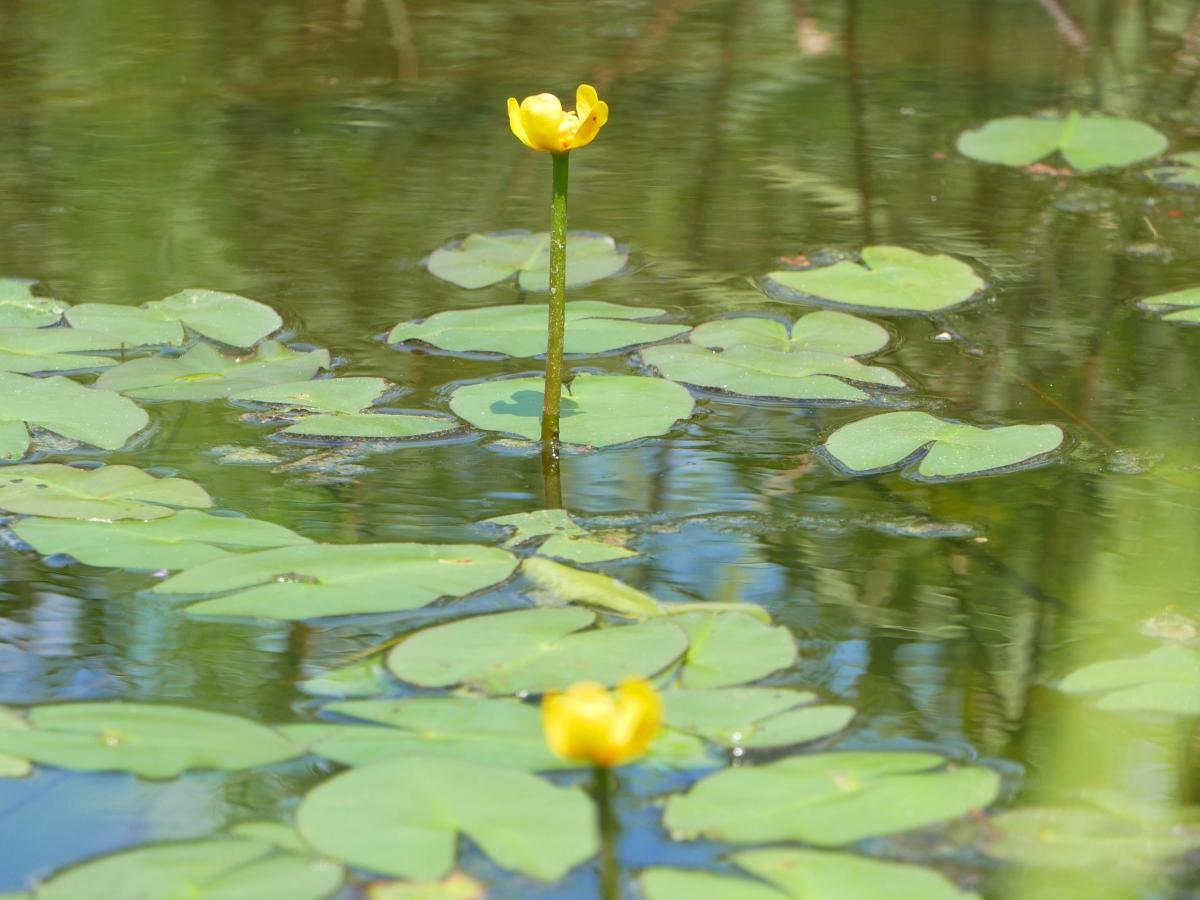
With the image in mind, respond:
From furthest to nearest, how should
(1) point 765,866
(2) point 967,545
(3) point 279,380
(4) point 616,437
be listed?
(3) point 279,380, (4) point 616,437, (2) point 967,545, (1) point 765,866

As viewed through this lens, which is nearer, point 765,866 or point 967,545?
point 765,866

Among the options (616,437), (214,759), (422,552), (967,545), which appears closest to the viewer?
(214,759)

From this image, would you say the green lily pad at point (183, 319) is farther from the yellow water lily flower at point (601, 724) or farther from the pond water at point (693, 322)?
the yellow water lily flower at point (601, 724)

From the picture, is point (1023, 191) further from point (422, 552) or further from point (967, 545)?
point (422, 552)

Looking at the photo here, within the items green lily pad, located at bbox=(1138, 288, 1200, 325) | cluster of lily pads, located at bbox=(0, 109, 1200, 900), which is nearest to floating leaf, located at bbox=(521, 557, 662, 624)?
cluster of lily pads, located at bbox=(0, 109, 1200, 900)

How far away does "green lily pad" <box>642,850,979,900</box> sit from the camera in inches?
39.0

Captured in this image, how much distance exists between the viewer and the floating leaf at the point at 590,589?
54.0 inches

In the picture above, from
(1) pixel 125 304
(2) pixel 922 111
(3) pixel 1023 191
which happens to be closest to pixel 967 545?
(1) pixel 125 304

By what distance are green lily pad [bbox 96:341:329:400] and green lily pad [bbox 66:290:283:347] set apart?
0.05 metres

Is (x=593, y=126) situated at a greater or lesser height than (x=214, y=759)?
greater

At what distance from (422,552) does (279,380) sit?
0.58 metres

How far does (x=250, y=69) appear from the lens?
3469 mm

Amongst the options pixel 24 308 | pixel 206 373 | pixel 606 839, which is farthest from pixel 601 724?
pixel 24 308

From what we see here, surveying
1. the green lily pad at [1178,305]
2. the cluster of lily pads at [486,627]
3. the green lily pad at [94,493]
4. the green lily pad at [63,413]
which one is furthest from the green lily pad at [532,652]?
the green lily pad at [1178,305]
